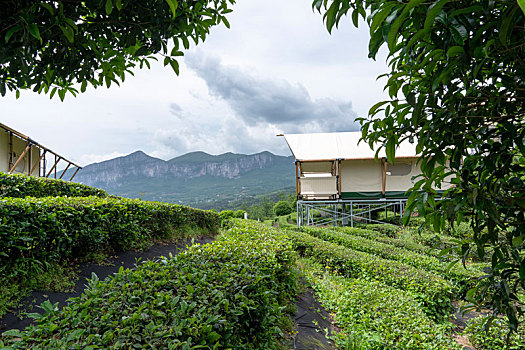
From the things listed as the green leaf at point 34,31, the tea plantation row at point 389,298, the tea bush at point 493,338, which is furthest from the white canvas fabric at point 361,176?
the green leaf at point 34,31

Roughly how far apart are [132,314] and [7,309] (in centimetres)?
194

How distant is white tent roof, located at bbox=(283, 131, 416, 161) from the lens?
1700 cm

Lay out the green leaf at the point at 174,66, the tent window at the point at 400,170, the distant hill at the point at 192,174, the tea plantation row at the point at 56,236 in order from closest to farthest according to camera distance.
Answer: the green leaf at the point at 174,66
the tea plantation row at the point at 56,236
the tent window at the point at 400,170
the distant hill at the point at 192,174

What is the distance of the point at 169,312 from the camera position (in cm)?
202

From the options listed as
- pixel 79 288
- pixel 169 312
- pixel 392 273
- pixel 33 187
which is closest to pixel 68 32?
pixel 169 312

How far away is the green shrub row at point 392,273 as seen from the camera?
5.33m

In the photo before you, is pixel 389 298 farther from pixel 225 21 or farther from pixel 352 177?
pixel 352 177

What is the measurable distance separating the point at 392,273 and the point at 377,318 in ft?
6.78

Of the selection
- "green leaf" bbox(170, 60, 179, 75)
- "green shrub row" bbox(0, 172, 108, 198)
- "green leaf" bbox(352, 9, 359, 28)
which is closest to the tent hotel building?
"green shrub row" bbox(0, 172, 108, 198)

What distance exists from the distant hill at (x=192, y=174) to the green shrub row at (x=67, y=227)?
122425mm

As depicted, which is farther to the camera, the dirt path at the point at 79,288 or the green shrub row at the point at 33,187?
the green shrub row at the point at 33,187

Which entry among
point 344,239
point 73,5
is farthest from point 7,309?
point 344,239

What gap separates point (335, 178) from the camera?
17.1 meters

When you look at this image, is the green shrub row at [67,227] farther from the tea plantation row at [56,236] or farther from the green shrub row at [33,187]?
the green shrub row at [33,187]
